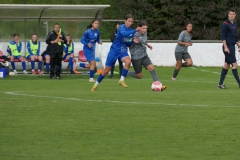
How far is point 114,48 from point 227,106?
17.6 ft

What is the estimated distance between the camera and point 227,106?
1275cm

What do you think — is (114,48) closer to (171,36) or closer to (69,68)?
(69,68)

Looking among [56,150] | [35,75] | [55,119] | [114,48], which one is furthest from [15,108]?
[35,75]

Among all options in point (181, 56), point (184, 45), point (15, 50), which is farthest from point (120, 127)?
point (15, 50)

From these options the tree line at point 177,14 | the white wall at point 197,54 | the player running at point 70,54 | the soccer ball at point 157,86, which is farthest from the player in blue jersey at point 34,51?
the tree line at point 177,14

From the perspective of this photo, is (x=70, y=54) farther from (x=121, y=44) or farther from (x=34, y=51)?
(x=121, y=44)

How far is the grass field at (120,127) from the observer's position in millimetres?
8086

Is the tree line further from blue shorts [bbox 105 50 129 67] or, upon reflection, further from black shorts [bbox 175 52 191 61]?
blue shorts [bbox 105 50 129 67]

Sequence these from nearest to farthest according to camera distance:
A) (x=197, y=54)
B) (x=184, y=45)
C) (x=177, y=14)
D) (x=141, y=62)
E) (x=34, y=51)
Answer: (x=141, y=62) < (x=184, y=45) < (x=34, y=51) < (x=197, y=54) < (x=177, y=14)

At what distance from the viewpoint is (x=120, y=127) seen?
394 inches

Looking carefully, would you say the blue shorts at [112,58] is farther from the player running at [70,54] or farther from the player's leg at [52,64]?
the player running at [70,54]

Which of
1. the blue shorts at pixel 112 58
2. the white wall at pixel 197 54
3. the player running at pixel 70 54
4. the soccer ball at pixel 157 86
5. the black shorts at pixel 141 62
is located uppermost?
the blue shorts at pixel 112 58

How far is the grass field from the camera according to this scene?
809 centimetres

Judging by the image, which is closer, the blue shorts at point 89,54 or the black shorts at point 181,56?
the blue shorts at point 89,54
